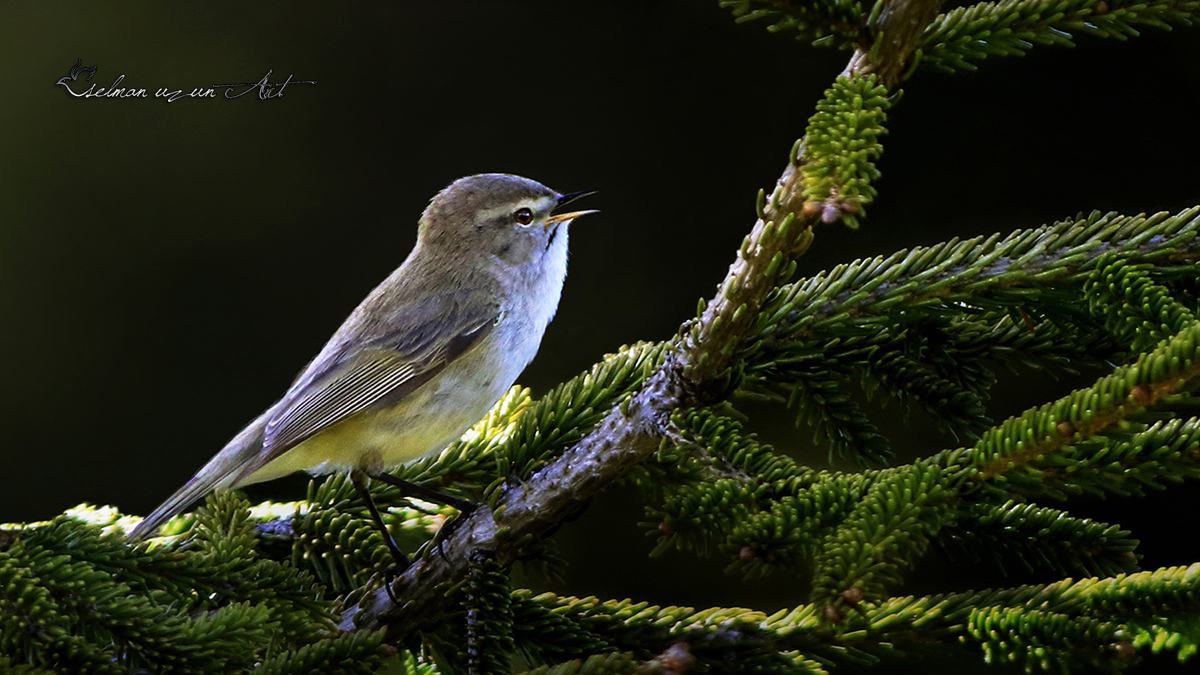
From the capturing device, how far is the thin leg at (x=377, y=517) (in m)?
1.61

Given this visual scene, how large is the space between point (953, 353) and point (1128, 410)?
595mm

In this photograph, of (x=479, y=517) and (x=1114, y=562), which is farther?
(x=479, y=517)

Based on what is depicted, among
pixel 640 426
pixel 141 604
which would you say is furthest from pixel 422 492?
pixel 141 604

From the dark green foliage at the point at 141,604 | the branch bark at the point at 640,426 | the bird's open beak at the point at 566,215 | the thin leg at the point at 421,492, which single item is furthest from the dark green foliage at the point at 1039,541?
the bird's open beak at the point at 566,215

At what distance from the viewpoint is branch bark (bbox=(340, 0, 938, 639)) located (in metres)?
1.17

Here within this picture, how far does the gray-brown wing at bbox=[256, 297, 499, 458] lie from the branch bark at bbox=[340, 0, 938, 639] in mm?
688

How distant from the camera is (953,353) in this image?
1595 mm

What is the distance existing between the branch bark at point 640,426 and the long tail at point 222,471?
0.59 metres

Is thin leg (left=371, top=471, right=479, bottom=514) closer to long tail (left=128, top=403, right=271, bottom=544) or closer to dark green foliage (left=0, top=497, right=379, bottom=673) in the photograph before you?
long tail (left=128, top=403, right=271, bottom=544)

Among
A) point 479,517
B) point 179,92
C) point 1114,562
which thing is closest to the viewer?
point 1114,562

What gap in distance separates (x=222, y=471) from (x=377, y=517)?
2.01 ft

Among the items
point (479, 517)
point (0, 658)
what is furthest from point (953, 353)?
point (0, 658)

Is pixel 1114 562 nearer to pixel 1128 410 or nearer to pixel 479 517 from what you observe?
pixel 1128 410

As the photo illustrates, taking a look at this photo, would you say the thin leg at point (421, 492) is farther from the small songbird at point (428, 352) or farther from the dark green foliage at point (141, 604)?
the dark green foliage at point (141, 604)
